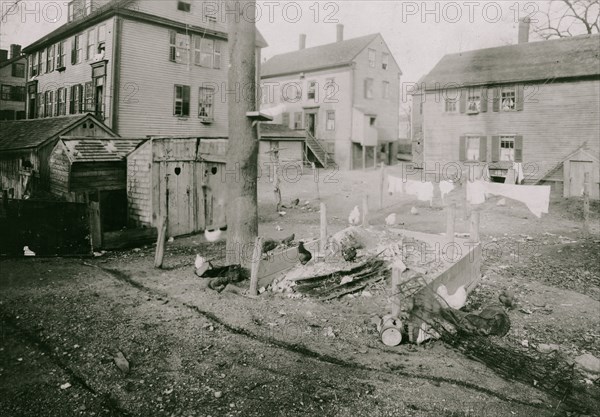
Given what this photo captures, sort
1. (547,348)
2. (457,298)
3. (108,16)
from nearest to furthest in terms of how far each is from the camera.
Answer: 1. (547,348)
2. (457,298)
3. (108,16)

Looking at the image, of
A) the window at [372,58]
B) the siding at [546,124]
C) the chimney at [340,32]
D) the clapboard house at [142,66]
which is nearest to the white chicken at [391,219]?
the clapboard house at [142,66]

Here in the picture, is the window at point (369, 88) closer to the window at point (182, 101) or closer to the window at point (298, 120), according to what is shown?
the window at point (298, 120)

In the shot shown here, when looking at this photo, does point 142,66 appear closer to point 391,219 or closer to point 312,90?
point 391,219

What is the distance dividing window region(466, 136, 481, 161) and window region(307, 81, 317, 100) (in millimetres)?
14359

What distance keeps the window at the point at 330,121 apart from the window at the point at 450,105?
33.4ft

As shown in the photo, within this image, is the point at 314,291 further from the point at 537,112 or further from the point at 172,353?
the point at 537,112

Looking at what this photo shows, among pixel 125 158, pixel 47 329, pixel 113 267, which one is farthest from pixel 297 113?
pixel 47 329

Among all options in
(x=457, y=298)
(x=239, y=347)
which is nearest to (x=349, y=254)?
(x=457, y=298)

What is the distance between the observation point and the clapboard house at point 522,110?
23.9m

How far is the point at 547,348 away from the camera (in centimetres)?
619

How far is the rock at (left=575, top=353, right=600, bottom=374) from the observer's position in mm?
5609

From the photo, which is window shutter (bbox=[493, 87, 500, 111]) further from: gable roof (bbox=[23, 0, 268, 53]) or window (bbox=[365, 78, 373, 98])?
gable roof (bbox=[23, 0, 268, 53])

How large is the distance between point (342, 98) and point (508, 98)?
13.0 m

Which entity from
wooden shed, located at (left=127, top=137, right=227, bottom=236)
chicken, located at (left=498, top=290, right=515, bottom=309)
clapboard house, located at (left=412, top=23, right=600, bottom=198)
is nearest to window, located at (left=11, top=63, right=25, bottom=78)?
clapboard house, located at (left=412, top=23, right=600, bottom=198)
